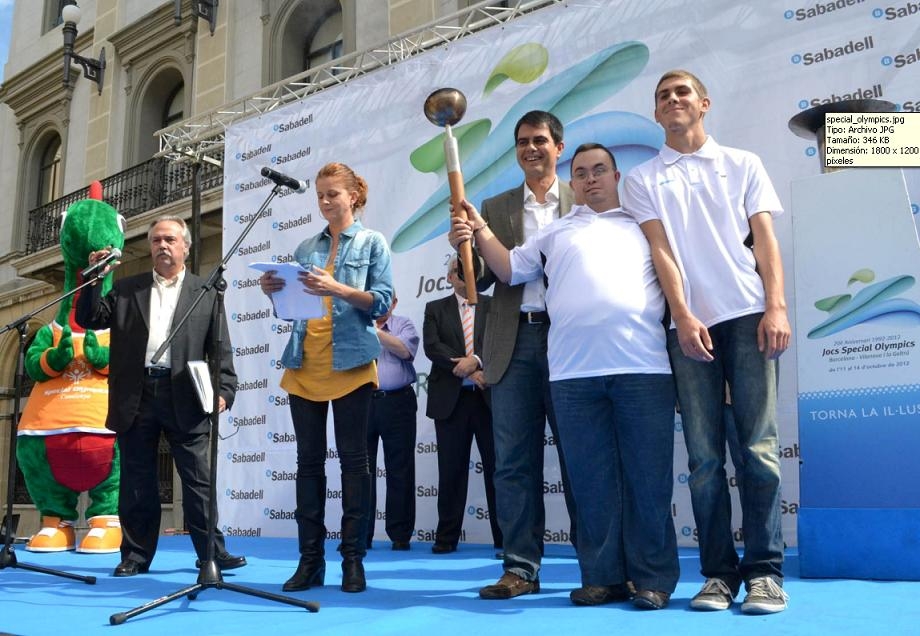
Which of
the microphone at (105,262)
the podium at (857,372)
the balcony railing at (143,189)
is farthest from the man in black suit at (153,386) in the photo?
the balcony railing at (143,189)

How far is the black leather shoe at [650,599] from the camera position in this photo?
8.34ft

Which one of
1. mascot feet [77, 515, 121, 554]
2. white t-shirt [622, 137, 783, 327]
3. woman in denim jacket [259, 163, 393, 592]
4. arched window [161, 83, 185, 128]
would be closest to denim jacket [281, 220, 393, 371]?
woman in denim jacket [259, 163, 393, 592]

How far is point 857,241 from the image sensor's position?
3279 millimetres

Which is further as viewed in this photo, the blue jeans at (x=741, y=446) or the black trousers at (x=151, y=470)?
the black trousers at (x=151, y=470)

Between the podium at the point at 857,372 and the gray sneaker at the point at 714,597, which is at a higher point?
the podium at the point at 857,372

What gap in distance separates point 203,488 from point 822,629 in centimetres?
258

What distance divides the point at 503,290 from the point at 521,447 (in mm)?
584

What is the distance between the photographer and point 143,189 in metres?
12.9

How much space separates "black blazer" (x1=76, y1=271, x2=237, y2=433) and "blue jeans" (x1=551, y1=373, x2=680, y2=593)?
172cm

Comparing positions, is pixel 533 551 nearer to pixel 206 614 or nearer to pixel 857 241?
pixel 206 614

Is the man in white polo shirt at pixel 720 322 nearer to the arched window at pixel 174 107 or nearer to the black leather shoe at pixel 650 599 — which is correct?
the black leather shoe at pixel 650 599

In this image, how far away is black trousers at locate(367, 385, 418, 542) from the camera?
5074 millimetres

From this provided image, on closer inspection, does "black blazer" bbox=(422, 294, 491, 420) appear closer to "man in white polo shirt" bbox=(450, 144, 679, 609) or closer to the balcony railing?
"man in white polo shirt" bbox=(450, 144, 679, 609)

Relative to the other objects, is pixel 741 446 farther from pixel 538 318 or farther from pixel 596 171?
pixel 596 171
